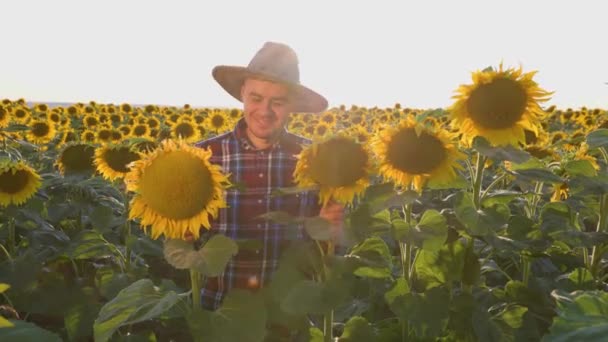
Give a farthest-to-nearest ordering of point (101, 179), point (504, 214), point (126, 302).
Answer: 1. point (101, 179)
2. point (504, 214)
3. point (126, 302)

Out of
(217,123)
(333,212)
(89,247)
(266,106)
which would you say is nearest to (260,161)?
(266,106)

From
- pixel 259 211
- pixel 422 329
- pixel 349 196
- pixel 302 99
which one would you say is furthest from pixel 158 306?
pixel 302 99

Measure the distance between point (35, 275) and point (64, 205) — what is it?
1.10 meters

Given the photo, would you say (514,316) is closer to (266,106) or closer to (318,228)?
(318,228)

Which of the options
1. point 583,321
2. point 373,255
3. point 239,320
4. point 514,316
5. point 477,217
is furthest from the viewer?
point 514,316

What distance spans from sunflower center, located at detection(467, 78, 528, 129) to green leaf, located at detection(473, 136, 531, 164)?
0.13m

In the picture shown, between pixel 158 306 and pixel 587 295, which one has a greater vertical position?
pixel 587 295

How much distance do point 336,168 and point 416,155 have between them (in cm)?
44

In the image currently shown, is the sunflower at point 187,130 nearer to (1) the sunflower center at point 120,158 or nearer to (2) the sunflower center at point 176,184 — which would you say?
(1) the sunflower center at point 120,158

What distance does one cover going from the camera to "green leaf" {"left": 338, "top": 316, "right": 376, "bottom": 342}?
2.81 metres

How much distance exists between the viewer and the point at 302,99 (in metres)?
4.16

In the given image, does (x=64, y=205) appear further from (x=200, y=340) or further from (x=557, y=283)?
(x=557, y=283)

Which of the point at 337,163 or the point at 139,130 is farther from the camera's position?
the point at 139,130

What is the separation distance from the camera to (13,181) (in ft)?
16.5
